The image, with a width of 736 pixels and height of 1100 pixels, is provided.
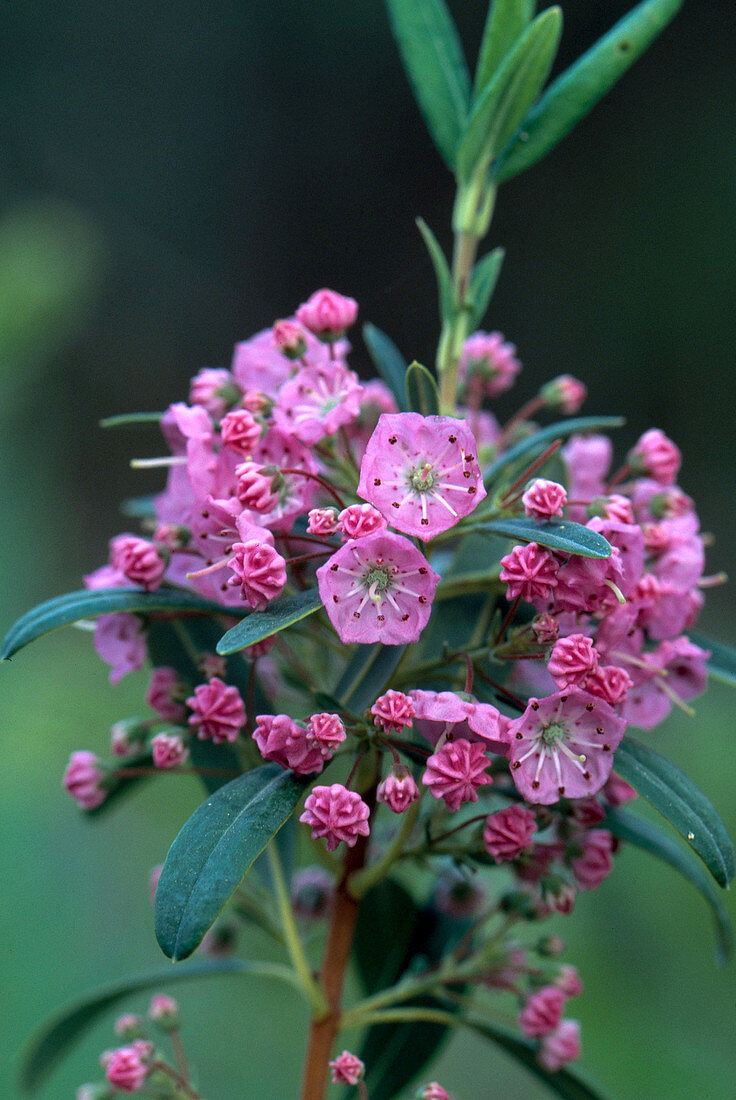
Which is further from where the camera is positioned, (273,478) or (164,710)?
(164,710)

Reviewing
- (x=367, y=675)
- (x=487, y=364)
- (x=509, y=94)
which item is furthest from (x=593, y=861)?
(x=509, y=94)

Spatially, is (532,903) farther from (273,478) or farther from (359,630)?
(273,478)

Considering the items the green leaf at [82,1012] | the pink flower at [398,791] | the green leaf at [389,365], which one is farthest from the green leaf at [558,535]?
the green leaf at [82,1012]

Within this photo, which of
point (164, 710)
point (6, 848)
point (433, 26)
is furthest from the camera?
point (6, 848)

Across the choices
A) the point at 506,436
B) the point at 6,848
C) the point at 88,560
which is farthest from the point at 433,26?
the point at 88,560

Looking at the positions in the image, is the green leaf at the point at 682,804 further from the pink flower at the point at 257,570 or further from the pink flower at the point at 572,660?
the pink flower at the point at 257,570
